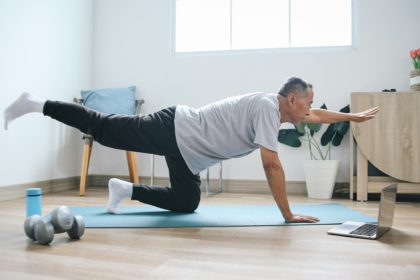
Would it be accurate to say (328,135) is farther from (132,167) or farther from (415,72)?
(132,167)

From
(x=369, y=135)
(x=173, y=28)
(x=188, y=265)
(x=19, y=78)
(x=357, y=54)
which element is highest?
(x=173, y=28)

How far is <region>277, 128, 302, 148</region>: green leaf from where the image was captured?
355cm

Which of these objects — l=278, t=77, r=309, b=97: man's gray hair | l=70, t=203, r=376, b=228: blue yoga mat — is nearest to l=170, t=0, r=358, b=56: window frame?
l=70, t=203, r=376, b=228: blue yoga mat

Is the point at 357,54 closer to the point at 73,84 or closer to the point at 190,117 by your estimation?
the point at 190,117

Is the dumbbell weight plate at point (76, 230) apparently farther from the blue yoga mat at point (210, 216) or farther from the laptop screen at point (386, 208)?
the laptop screen at point (386, 208)

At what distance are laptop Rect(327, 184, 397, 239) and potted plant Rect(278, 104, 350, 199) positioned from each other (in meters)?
1.32

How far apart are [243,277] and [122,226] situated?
3.06ft

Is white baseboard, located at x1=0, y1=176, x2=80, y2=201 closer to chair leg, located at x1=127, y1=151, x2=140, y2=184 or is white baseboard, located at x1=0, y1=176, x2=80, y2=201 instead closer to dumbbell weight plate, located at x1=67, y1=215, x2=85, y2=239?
chair leg, located at x1=127, y1=151, x2=140, y2=184

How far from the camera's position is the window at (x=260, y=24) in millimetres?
3719

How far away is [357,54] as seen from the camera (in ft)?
11.7

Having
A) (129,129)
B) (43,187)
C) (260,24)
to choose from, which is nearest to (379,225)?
(129,129)

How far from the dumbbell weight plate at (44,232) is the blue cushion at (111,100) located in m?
2.10

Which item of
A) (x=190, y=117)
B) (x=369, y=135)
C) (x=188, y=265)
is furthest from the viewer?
(x=369, y=135)

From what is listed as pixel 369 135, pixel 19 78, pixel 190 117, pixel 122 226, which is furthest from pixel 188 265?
pixel 19 78
